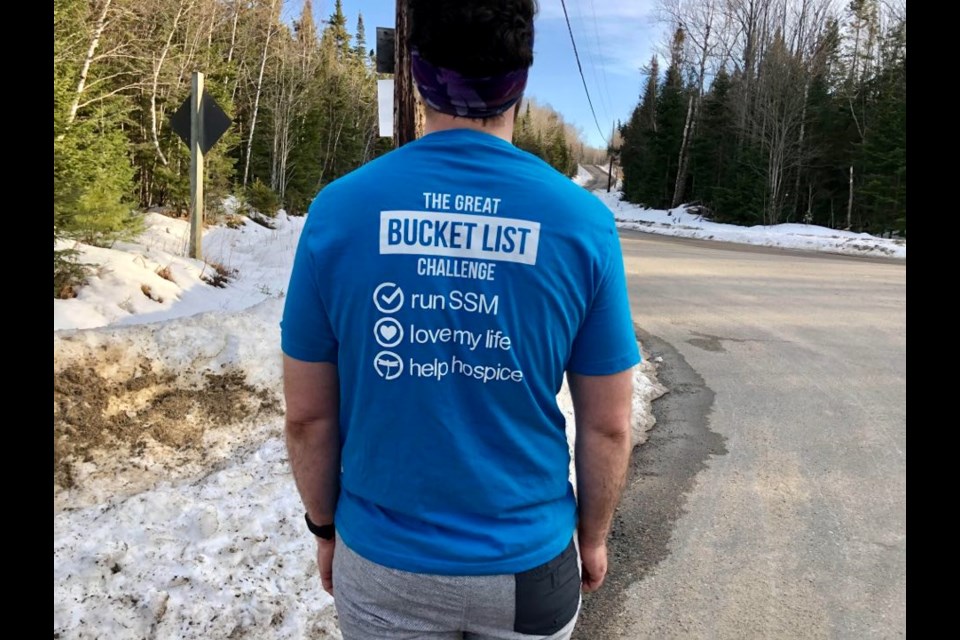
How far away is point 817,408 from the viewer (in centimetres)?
574

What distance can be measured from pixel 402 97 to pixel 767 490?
3681 mm

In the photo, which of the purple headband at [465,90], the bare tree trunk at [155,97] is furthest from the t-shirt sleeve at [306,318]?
the bare tree trunk at [155,97]

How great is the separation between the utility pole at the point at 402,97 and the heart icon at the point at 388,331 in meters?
3.94

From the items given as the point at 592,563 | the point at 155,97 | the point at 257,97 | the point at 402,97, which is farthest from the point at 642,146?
the point at 592,563

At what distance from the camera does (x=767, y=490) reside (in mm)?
4258

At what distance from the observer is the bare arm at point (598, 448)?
4.41 feet

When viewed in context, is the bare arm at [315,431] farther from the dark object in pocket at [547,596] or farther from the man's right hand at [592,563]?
the man's right hand at [592,563]

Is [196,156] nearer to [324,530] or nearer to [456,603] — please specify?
[324,530]

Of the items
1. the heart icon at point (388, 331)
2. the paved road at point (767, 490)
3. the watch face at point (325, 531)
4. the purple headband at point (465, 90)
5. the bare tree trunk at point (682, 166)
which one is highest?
the bare tree trunk at point (682, 166)

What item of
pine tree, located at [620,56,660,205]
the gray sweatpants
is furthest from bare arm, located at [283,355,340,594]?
pine tree, located at [620,56,660,205]

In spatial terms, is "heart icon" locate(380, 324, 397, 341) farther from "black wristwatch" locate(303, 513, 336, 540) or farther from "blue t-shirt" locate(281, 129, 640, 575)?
"black wristwatch" locate(303, 513, 336, 540)
